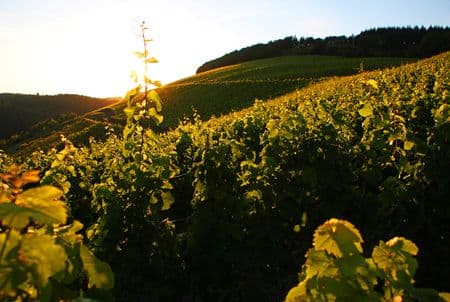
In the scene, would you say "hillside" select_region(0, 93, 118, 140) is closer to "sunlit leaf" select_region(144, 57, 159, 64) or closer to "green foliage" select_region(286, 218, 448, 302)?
"sunlit leaf" select_region(144, 57, 159, 64)

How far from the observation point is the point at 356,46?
95500 millimetres

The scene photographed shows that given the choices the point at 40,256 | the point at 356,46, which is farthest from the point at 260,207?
the point at 356,46

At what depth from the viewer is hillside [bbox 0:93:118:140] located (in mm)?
101688

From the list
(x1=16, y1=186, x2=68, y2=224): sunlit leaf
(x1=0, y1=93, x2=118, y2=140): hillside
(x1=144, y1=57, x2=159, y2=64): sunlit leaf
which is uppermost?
(x1=144, y1=57, x2=159, y2=64): sunlit leaf

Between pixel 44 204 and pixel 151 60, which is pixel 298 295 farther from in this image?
pixel 151 60

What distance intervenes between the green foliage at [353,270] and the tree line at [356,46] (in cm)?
8216

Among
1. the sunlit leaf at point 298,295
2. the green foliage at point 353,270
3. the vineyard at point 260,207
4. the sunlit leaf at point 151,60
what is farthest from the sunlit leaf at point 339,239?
the vineyard at point 260,207

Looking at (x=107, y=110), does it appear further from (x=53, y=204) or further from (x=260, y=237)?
(x=53, y=204)

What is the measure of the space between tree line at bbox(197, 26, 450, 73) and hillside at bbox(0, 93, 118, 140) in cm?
3559

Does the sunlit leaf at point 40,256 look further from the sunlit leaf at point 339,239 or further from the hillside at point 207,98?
the hillside at point 207,98

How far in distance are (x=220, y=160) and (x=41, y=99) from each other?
372ft

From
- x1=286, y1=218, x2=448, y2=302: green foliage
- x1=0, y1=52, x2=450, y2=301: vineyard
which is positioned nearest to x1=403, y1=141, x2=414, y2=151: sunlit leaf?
x1=0, y1=52, x2=450, y2=301: vineyard

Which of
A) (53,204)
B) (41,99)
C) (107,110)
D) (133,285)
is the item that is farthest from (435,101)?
(41,99)

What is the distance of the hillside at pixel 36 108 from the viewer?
102 metres
